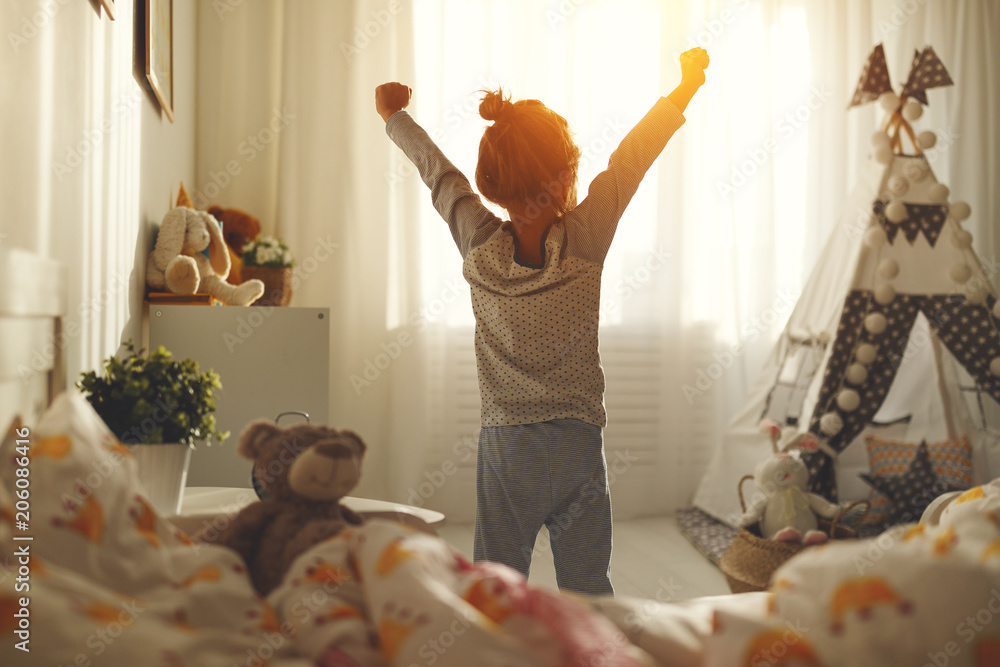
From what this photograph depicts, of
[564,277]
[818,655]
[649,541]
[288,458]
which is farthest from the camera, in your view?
[649,541]

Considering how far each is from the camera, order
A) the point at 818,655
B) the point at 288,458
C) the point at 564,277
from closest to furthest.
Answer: the point at 818,655 → the point at 288,458 → the point at 564,277

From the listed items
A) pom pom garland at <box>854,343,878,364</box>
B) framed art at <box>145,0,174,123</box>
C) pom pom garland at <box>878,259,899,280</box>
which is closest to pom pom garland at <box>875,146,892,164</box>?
pom pom garland at <box>878,259,899,280</box>

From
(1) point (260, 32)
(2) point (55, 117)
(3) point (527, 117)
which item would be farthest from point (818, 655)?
(1) point (260, 32)

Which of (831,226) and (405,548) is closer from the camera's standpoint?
(405,548)

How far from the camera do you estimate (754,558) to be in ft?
6.97

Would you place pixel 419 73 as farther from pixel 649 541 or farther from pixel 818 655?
pixel 818 655

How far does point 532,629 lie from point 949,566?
33cm

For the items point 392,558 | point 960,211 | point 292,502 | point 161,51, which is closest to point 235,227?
point 161,51

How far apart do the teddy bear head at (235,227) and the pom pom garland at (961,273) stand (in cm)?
246

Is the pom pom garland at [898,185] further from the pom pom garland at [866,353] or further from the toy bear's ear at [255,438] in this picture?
the toy bear's ear at [255,438]

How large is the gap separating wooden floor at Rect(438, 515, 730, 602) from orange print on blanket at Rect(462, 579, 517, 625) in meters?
1.76

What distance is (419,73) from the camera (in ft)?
9.91

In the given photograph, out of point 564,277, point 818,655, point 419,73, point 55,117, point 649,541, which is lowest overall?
point 649,541

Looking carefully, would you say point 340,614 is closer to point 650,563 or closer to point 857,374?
point 650,563
